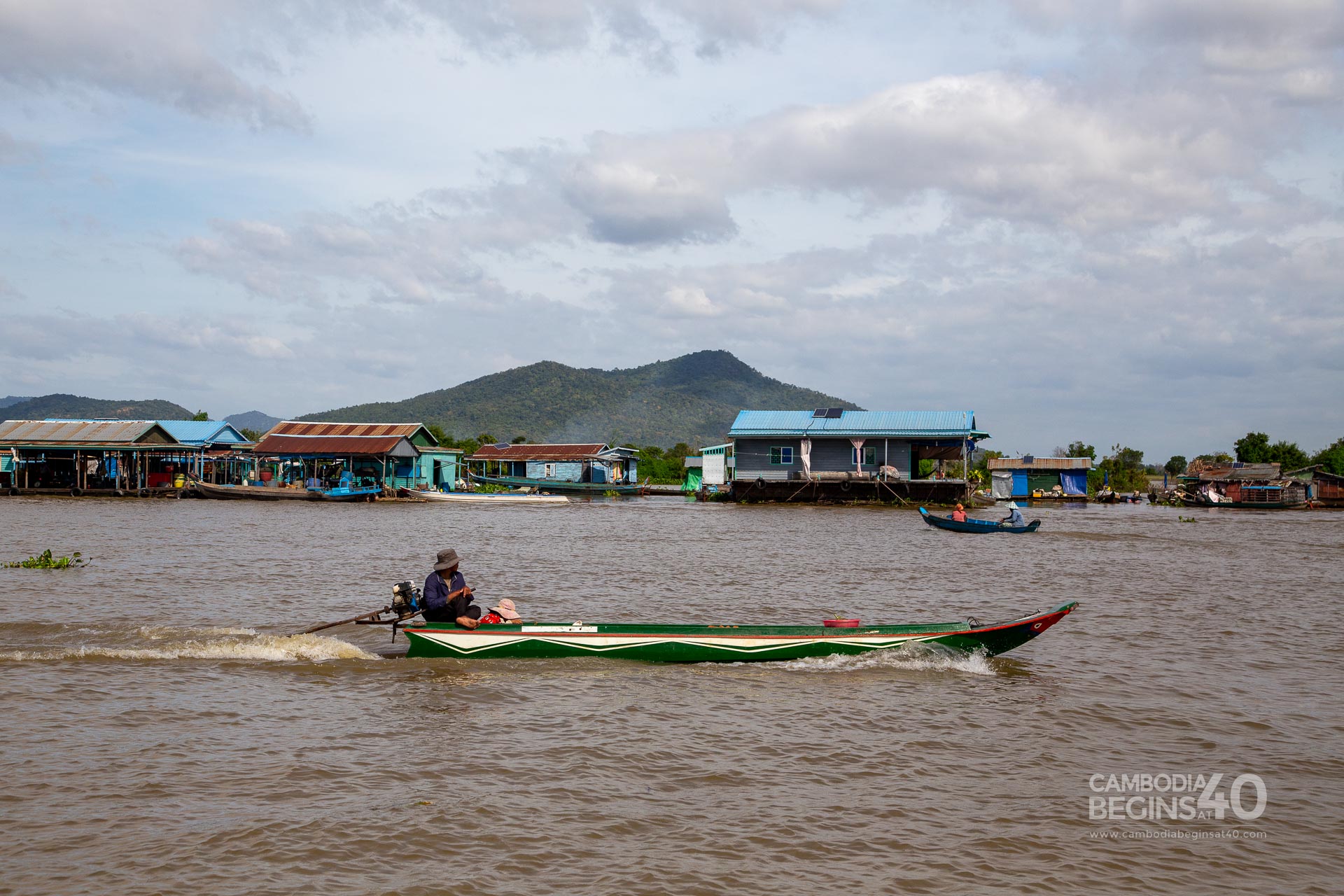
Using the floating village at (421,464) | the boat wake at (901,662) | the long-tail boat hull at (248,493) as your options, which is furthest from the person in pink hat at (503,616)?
the long-tail boat hull at (248,493)

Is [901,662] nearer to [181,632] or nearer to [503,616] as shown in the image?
[503,616]

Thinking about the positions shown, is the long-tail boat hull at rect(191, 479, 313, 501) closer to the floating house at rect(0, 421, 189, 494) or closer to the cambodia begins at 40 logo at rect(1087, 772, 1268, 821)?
the floating house at rect(0, 421, 189, 494)

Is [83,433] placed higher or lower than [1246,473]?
higher

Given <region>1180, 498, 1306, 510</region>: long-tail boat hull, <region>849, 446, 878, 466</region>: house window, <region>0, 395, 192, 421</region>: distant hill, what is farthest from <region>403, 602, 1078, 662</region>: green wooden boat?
<region>0, 395, 192, 421</region>: distant hill

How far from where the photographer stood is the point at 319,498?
49094mm

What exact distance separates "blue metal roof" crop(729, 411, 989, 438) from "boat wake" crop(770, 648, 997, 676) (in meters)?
38.1

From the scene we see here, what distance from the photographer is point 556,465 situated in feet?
218

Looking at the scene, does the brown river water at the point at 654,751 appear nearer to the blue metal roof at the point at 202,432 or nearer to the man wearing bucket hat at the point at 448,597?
the man wearing bucket hat at the point at 448,597

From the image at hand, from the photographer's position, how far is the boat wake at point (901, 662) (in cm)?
1111

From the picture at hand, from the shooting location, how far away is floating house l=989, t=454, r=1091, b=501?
6225 cm

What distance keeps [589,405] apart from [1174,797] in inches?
5195

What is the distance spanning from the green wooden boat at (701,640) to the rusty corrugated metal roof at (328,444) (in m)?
41.3

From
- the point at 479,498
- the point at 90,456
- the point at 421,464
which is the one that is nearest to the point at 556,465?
the point at 421,464

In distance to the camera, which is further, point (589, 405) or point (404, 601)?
point (589, 405)
